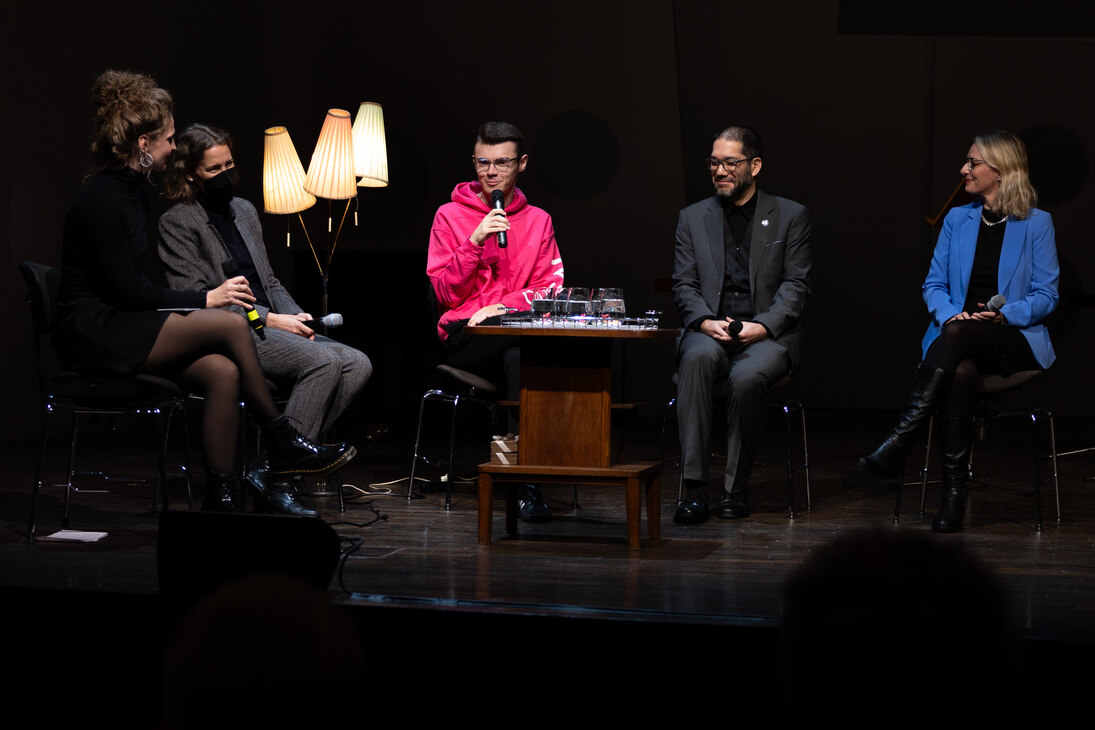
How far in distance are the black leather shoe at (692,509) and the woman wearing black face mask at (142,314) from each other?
1.13 meters

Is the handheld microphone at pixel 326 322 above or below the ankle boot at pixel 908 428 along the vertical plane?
above

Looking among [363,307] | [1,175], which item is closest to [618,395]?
[363,307]

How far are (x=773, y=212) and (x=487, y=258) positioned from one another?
107cm

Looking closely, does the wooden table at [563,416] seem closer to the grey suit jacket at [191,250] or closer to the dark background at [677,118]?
the grey suit jacket at [191,250]

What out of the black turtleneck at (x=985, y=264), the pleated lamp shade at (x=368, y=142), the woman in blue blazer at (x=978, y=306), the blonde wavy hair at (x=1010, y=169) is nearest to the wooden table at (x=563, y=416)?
the woman in blue blazer at (x=978, y=306)

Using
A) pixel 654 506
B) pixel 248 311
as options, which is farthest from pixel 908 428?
pixel 248 311

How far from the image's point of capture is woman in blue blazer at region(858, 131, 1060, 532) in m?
3.87

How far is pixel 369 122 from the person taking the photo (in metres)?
4.83

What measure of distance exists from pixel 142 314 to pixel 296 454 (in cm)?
60

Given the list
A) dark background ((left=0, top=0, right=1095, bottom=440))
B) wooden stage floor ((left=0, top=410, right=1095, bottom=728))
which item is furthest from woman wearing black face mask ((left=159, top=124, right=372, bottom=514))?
dark background ((left=0, top=0, right=1095, bottom=440))

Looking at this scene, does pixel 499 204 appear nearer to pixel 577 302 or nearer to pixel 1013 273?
pixel 577 302

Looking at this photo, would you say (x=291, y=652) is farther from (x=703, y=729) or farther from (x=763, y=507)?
(x=763, y=507)

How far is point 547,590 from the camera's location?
2779mm

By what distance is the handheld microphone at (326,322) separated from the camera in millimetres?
3678
